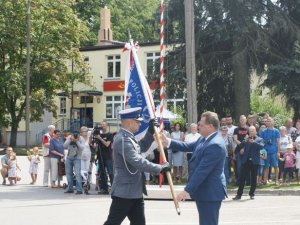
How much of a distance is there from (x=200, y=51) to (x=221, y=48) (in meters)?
0.81

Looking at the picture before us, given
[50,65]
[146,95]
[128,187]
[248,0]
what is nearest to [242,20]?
[248,0]

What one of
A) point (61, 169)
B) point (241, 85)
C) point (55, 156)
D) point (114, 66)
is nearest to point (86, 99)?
point (114, 66)

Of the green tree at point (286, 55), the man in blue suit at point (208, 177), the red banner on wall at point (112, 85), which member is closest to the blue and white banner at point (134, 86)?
the man in blue suit at point (208, 177)

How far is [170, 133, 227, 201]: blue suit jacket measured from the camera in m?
7.39

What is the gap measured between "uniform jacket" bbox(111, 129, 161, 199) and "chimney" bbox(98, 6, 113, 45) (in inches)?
1903

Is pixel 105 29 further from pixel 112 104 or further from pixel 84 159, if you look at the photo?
pixel 84 159

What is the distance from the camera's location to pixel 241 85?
81.3 feet

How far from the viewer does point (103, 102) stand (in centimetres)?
5328

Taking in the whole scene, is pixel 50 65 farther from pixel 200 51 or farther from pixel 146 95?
pixel 146 95

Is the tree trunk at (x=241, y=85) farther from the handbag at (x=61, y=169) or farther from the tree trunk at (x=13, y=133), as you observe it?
the tree trunk at (x=13, y=133)

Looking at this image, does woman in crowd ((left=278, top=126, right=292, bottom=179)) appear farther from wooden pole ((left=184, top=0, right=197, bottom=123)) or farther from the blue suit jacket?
the blue suit jacket

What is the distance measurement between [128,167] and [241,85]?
17.4 m

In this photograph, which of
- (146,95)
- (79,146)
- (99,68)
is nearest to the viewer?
(146,95)

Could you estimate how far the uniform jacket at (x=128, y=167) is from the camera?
25.4 ft
